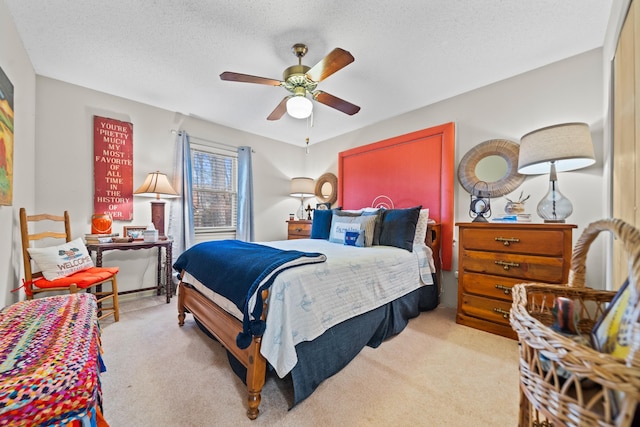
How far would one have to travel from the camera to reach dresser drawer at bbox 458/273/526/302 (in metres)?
2.09

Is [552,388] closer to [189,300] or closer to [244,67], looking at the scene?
[189,300]

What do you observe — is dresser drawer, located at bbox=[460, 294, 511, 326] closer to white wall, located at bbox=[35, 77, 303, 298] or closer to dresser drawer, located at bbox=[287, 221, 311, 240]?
dresser drawer, located at bbox=[287, 221, 311, 240]

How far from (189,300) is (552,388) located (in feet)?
7.73

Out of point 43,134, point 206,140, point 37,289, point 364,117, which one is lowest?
point 37,289

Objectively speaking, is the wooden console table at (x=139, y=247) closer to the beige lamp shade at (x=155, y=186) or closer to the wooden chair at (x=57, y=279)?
the wooden chair at (x=57, y=279)

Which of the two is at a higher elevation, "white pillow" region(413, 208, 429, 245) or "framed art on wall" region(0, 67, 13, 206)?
"framed art on wall" region(0, 67, 13, 206)

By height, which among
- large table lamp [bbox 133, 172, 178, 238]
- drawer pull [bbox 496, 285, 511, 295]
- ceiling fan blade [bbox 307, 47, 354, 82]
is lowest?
drawer pull [bbox 496, 285, 511, 295]

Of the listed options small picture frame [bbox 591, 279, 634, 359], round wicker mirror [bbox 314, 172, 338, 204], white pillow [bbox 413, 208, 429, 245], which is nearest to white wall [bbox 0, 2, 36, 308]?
small picture frame [bbox 591, 279, 634, 359]

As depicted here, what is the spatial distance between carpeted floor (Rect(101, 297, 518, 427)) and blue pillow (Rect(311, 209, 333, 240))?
1.44m

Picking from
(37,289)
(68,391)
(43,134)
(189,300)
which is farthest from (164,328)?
(43,134)

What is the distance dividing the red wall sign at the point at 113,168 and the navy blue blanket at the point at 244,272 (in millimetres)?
1770

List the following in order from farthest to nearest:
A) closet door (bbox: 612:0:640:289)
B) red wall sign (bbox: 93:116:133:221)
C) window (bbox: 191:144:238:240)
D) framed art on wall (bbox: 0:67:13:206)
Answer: window (bbox: 191:144:238:240), red wall sign (bbox: 93:116:133:221), framed art on wall (bbox: 0:67:13:206), closet door (bbox: 612:0:640:289)

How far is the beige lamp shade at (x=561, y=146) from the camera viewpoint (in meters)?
1.79

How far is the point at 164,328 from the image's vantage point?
7.38 feet
